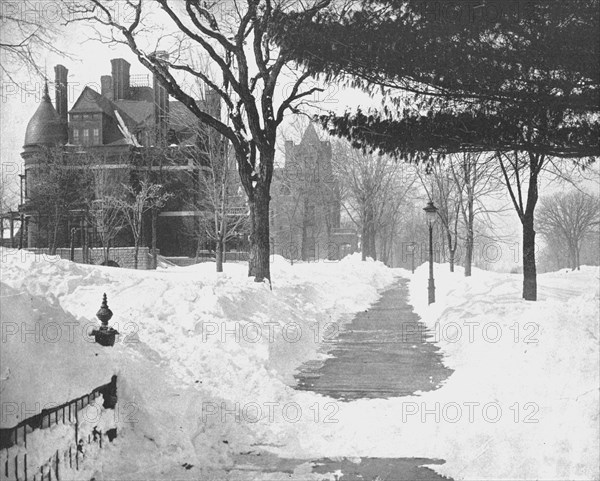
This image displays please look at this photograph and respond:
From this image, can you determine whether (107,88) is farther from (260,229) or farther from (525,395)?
(525,395)

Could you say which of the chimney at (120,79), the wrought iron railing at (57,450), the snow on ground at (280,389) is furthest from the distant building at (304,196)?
the wrought iron railing at (57,450)

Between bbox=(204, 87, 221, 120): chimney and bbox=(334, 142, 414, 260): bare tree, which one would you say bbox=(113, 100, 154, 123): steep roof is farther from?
bbox=(204, 87, 221, 120): chimney

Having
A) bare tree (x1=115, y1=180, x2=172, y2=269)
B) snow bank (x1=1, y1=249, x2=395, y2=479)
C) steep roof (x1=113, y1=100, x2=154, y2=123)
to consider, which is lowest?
snow bank (x1=1, y1=249, x2=395, y2=479)

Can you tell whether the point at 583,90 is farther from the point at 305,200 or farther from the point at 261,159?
the point at 305,200

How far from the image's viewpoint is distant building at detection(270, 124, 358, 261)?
36625 millimetres

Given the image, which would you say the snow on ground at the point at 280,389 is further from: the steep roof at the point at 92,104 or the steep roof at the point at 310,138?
the steep roof at the point at 92,104

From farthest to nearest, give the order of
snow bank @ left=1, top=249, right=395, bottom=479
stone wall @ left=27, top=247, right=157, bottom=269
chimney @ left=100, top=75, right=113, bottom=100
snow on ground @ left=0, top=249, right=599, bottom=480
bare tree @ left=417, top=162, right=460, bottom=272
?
chimney @ left=100, top=75, right=113, bottom=100
stone wall @ left=27, top=247, right=157, bottom=269
bare tree @ left=417, top=162, right=460, bottom=272
snow bank @ left=1, top=249, right=395, bottom=479
snow on ground @ left=0, top=249, right=599, bottom=480

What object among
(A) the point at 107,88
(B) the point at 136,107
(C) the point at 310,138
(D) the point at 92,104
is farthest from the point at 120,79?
(C) the point at 310,138

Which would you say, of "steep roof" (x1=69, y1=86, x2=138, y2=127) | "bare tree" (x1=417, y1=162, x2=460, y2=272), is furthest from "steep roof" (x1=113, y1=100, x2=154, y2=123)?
"bare tree" (x1=417, y1=162, x2=460, y2=272)

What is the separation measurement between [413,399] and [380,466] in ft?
7.55

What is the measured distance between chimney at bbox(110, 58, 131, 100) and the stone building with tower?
178mm

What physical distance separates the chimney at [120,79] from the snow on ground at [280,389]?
A: 34826mm

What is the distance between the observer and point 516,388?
725cm

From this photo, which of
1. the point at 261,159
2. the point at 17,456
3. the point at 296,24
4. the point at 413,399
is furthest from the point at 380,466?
the point at 261,159
